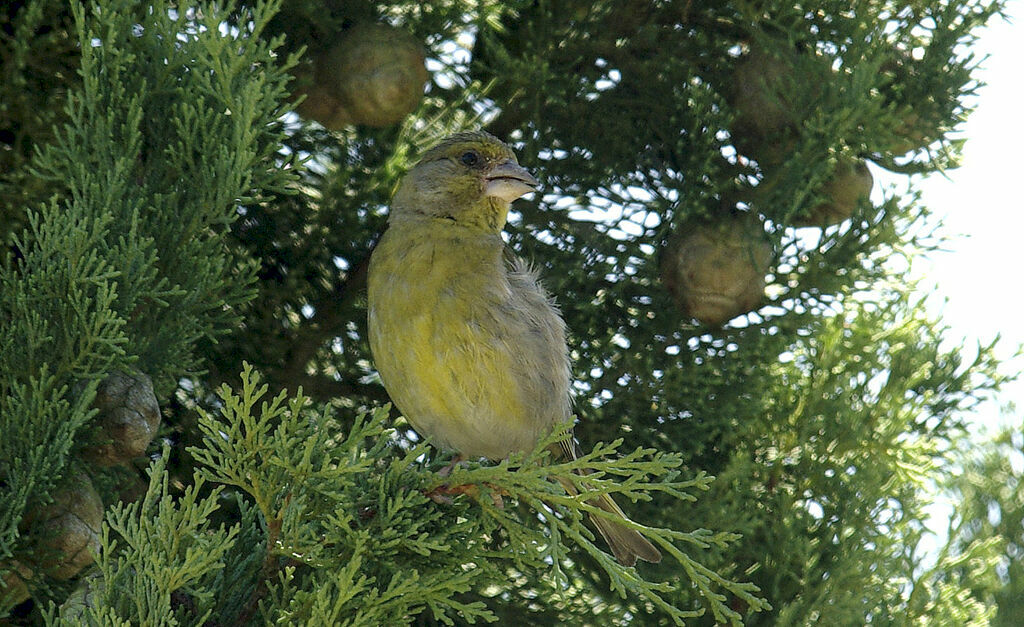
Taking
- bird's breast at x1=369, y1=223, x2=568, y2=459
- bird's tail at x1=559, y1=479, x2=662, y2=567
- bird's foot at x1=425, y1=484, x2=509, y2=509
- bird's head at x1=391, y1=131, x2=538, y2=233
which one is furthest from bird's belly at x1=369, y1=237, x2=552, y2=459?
bird's foot at x1=425, y1=484, x2=509, y2=509

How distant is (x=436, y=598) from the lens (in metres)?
2.17

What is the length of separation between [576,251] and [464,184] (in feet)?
1.17

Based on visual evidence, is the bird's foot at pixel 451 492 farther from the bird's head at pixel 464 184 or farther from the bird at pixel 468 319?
the bird's head at pixel 464 184

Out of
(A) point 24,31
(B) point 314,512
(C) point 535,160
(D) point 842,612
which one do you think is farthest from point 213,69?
(D) point 842,612

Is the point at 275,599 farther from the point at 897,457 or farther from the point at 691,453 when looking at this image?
the point at 897,457

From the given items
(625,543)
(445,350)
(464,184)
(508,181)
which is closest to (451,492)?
(445,350)

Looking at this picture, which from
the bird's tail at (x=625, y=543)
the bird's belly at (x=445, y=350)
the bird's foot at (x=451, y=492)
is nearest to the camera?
the bird's foot at (x=451, y=492)

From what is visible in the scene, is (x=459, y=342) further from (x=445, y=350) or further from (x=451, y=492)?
(x=451, y=492)

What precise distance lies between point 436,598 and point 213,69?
1.13m

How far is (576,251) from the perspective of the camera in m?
3.17

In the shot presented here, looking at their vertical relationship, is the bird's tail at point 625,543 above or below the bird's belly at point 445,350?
below

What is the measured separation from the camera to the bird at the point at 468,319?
2932 mm

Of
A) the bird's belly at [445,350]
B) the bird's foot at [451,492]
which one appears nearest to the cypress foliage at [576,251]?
the bird's foot at [451,492]

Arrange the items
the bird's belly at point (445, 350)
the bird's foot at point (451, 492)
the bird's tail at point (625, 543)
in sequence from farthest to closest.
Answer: the bird's tail at point (625, 543) → the bird's belly at point (445, 350) → the bird's foot at point (451, 492)
